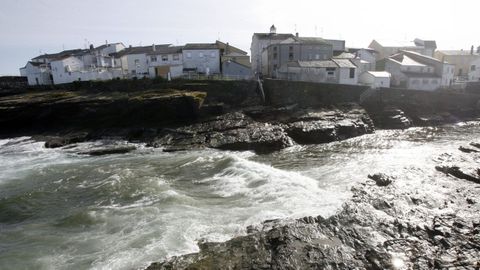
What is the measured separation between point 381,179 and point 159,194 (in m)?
12.3

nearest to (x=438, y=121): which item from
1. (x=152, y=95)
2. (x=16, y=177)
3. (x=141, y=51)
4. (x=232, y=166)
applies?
(x=232, y=166)

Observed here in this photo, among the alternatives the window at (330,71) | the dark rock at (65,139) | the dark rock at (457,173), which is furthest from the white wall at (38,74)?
the dark rock at (457,173)

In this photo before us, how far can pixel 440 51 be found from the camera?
64438 mm

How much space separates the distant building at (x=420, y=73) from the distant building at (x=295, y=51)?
964 cm

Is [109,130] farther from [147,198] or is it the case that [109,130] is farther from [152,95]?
[147,198]

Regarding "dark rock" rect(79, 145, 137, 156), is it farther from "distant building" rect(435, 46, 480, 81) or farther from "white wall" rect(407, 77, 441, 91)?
"distant building" rect(435, 46, 480, 81)

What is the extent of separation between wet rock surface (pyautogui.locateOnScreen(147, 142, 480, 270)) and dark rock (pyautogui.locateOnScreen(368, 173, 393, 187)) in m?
2.08

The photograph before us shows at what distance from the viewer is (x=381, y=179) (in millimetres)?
18734

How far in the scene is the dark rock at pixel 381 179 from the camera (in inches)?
722

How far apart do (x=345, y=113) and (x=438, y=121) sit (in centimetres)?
1109

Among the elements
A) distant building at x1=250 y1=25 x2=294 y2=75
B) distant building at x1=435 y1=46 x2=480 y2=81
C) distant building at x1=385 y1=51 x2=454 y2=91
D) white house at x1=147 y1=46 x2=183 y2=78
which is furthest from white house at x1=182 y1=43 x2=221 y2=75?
distant building at x1=435 y1=46 x2=480 y2=81

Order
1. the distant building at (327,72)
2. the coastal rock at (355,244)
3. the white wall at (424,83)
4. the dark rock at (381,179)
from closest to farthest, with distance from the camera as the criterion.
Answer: the coastal rock at (355,244)
the dark rock at (381,179)
the distant building at (327,72)
the white wall at (424,83)

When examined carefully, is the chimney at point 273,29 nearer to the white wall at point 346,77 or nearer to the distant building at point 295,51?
the distant building at point 295,51

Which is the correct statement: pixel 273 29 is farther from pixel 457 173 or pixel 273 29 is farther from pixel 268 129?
pixel 457 173
